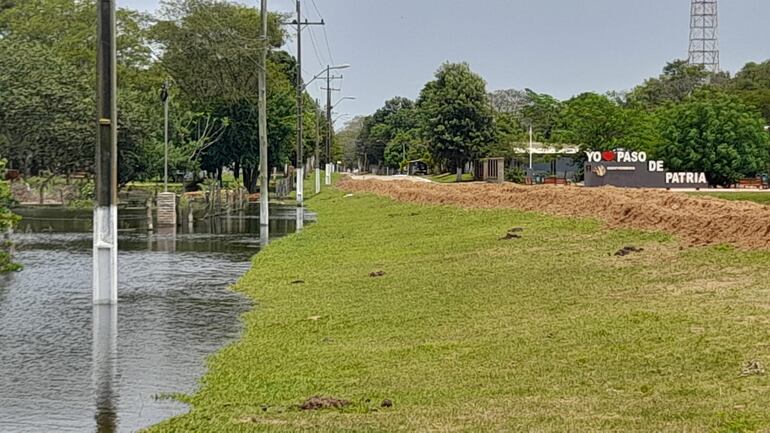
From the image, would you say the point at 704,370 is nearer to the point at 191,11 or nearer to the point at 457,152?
the point at 191,11

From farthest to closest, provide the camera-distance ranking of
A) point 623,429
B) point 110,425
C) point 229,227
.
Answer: point 229,227, point 110,425, point 623,429

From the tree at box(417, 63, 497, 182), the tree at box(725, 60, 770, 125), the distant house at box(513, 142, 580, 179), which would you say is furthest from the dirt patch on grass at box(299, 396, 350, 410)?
the tree at box(725, 60, 770, 125)

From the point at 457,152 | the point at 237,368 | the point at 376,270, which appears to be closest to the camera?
the point at 237,368

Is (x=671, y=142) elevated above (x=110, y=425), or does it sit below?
above

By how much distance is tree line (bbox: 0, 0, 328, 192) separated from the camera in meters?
→ 55.7

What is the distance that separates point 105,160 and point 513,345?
7.63 meters

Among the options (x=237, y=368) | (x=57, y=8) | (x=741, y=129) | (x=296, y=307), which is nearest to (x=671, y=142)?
(x=741, y=129)

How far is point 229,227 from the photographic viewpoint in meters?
36.9

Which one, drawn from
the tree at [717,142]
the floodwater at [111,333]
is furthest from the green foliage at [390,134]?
the floodwater at [111,333]

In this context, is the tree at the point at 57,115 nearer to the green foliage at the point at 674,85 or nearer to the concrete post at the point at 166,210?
the concrete post at the point at 166,210

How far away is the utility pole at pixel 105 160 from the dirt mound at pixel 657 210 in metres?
8.78

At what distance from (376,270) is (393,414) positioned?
10.7 metres

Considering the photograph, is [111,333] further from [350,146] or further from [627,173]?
[350,146]

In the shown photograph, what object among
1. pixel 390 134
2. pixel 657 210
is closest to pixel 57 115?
pixel 657 210
